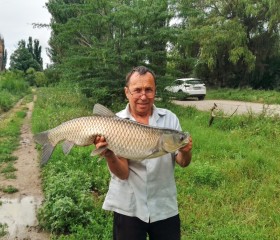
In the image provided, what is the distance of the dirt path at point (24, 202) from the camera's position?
188 inches

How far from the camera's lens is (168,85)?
1345 centimetres

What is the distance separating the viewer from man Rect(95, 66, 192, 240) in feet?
7.88

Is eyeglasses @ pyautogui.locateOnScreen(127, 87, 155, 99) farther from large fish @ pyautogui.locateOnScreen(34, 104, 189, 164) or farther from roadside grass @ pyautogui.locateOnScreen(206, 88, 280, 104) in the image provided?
roadside grass @ pyautogui.locateOnScreen(206, 88, 280, 104)

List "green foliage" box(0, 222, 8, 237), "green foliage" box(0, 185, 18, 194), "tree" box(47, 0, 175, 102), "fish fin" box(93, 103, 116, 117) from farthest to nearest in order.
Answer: "tree" box(47, 0, 175, 102)
"green foliage" box(0, 185, 18, 194)
"green foliage" box(0, 222, 8, 237)
"fish fin" box(93, 103, 116, 117)

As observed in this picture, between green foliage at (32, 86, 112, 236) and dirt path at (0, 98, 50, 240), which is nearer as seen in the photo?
green foliage at (32, 86, 112, 236)

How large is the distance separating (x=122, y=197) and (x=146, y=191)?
16 cm

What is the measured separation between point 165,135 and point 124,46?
11356 millimetres

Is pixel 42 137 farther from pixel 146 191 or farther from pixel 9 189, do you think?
pixel 9 189

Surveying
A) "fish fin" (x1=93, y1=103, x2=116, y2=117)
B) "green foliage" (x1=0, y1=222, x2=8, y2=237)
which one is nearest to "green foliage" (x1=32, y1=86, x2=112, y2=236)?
"green foliage" (x1=0, y1=222, x2=8, y2=237)

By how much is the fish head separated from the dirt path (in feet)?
9.74

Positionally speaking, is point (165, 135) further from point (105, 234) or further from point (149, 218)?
point (105, 234)

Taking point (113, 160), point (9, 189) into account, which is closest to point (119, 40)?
point (9, 189)

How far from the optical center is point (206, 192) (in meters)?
5.65

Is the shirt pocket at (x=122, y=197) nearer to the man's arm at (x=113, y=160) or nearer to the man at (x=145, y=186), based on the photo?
the man at (x=145, y=186)
